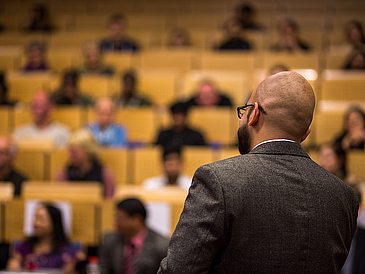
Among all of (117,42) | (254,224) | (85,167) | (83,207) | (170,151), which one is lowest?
(83,207)

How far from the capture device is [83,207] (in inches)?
76.0

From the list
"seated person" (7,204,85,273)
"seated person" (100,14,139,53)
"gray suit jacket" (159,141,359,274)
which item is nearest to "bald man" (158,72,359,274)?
"gray suit jacket" (159,141,359,274)

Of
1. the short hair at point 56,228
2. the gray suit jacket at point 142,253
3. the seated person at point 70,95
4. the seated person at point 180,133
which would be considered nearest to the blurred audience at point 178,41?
the seated person at point 70,95

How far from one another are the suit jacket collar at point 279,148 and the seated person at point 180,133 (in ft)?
5.94

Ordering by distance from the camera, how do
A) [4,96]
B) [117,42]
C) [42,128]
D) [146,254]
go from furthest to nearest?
[117,42], [4,96], [42,128], [146,254]

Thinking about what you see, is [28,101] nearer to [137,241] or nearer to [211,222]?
[137,241]

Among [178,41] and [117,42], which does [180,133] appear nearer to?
[178,41]

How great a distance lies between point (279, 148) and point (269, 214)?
0.10 meters

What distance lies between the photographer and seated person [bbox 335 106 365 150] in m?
2.29

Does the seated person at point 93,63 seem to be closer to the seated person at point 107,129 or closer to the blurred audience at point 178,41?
the blurred audience at point 178,41

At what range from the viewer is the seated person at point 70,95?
2816 millimetres

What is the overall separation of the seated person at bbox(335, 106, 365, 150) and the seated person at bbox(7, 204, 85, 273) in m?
1.48

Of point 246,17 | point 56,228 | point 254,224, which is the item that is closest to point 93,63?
point 246,17

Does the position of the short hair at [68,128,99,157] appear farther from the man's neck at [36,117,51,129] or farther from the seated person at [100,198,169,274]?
the seated person at [100,198,169,274]
